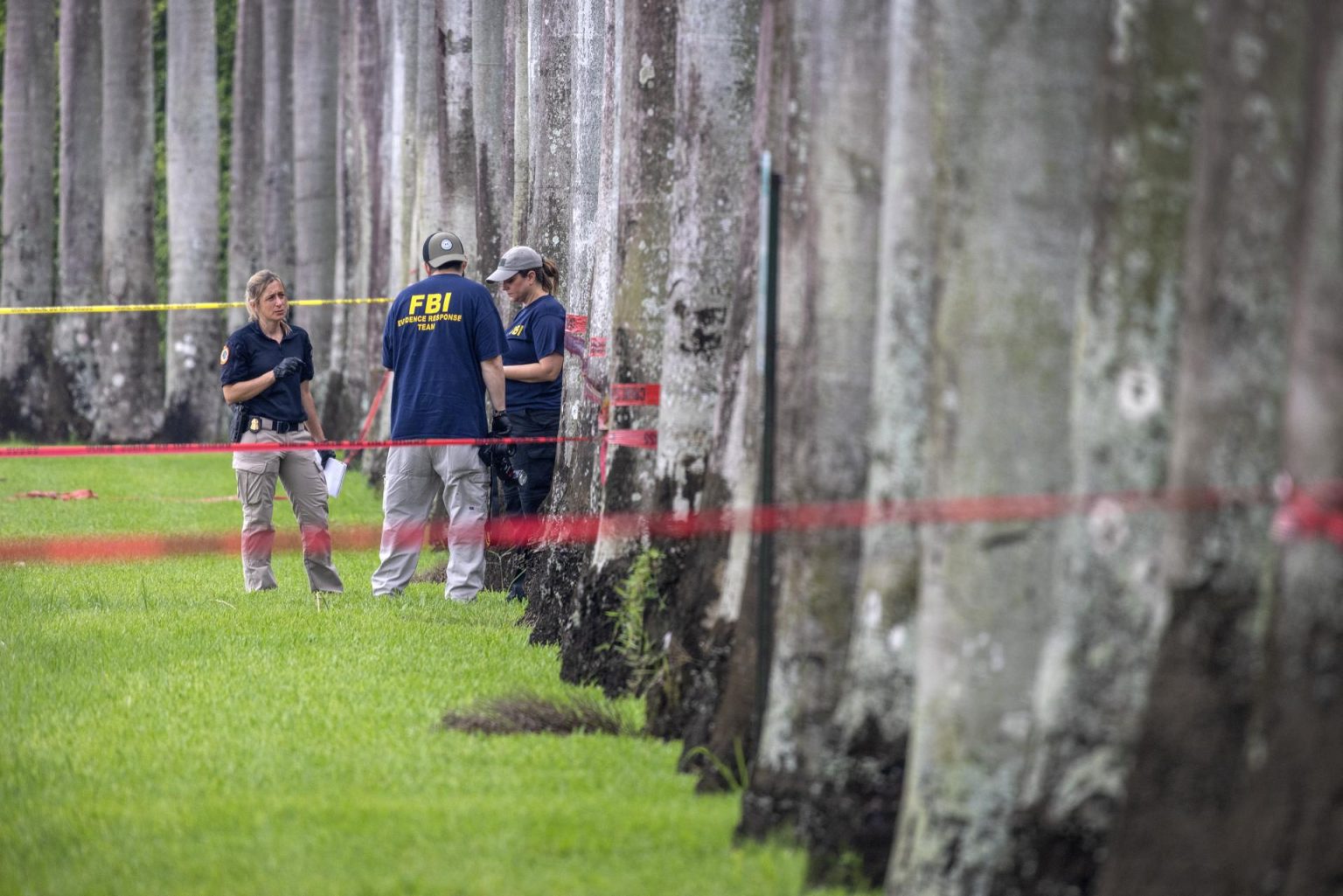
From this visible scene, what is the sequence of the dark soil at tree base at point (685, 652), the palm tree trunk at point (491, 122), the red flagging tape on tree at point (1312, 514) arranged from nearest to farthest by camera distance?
Answer: the red flagging tape on tree at point (1312, 514)
the dark soil at tree base at point (685, 652)
the palm tree trunk at point (491, 122)

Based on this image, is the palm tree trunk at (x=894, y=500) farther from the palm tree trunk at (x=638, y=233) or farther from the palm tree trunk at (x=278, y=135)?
the palm tree trunk at (x=278, y=135)

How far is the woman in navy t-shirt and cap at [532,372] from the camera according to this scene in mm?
13555

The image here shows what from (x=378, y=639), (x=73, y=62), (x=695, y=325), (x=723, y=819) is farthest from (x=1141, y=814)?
(x=73, y=62)

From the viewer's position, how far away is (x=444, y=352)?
12914 mm

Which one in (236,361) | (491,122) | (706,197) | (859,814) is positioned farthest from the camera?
(491,122)

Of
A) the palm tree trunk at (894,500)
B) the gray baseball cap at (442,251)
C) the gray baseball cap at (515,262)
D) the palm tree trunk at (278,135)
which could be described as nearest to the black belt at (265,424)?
the gray baseball cap at (442,251)

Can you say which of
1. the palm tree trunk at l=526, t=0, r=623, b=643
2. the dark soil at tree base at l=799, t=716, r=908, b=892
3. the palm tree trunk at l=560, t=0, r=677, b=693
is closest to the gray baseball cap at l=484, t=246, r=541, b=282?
the palm tree trunk at l=526, t=0, r=623, b=643

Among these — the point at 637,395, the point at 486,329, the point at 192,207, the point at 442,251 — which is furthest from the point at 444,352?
the point at 192,207

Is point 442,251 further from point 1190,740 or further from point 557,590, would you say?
point 1190,740

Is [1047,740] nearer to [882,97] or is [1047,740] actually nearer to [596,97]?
[882,97]

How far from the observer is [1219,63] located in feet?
16.1

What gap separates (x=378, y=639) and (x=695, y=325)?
9.86 feet

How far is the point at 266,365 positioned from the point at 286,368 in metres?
0.18

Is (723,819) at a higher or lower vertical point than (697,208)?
lower
